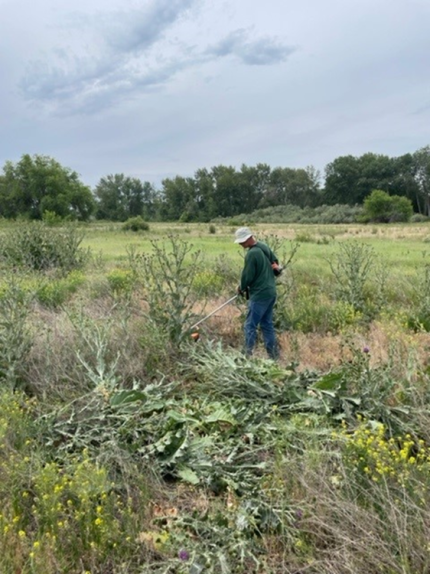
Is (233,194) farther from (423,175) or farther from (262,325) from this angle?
(262,325)

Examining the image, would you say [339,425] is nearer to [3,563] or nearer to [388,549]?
[388,549]

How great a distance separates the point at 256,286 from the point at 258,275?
0.53 feet

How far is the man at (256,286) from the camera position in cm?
596

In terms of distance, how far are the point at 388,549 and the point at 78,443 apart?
2.46 metres

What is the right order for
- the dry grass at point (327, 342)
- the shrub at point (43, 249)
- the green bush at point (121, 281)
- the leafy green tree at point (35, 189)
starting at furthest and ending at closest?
the leafy green tree at point (35, 189), the shrub at point (43, 249), the green bush at point (121, 281), the dry grass at point (327, 342)

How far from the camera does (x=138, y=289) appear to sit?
8625mm

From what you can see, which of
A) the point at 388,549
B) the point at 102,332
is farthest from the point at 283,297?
the point at 388,549

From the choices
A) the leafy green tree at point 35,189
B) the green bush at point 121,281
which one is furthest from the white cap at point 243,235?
the leafy green tree at point 35,189

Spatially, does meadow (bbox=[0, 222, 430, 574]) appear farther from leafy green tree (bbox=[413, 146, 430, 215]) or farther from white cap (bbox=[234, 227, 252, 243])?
leafy green tree (bbox=[413, 146, 430, 215])

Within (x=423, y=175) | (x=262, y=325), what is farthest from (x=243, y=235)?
(x=423, y=175)

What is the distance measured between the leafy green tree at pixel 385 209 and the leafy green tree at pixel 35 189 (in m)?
39.6

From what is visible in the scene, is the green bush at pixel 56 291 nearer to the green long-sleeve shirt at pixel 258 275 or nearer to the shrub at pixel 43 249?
the shrub at pixel 43 249

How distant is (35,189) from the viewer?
184 ft

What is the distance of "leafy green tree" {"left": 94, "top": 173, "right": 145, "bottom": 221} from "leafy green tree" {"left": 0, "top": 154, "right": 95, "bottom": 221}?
2502cm
